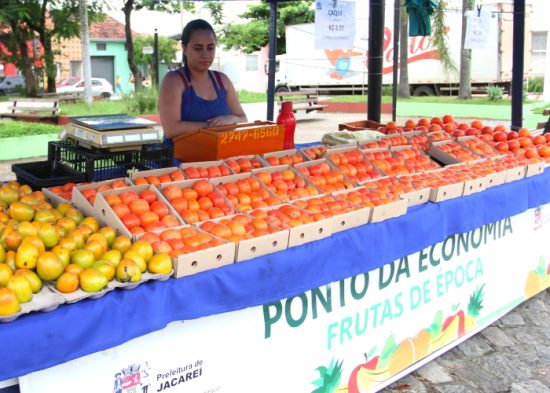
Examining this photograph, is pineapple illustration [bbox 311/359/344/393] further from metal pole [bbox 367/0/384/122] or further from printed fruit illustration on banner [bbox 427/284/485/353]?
metal pole [bbox 367/0/384/122]

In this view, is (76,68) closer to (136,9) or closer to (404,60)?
(136,9)

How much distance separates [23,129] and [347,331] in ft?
43.7

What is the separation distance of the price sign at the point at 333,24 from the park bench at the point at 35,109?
38.7ft

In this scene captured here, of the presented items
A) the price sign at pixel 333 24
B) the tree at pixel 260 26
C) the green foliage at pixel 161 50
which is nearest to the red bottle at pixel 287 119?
the price sign at pixel 333 24

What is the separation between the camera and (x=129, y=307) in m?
1.92

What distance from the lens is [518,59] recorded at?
20.9 feet

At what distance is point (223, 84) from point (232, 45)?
34.8 metres

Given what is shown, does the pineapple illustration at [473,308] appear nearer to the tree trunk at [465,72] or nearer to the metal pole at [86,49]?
the metal pole at [86,49]

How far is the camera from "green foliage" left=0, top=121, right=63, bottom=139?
13.8m

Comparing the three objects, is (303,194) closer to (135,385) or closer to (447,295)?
(447,295)

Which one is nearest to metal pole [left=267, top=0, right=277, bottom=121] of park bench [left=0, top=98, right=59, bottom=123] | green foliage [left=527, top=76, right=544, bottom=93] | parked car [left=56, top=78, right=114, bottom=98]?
park bench [left=0, top=98, right=59, bottom=123]

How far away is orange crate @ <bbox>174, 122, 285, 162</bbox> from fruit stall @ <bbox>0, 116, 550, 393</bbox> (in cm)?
7

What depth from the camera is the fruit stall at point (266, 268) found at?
1.91 metres

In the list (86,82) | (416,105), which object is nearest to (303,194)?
(86,82)
